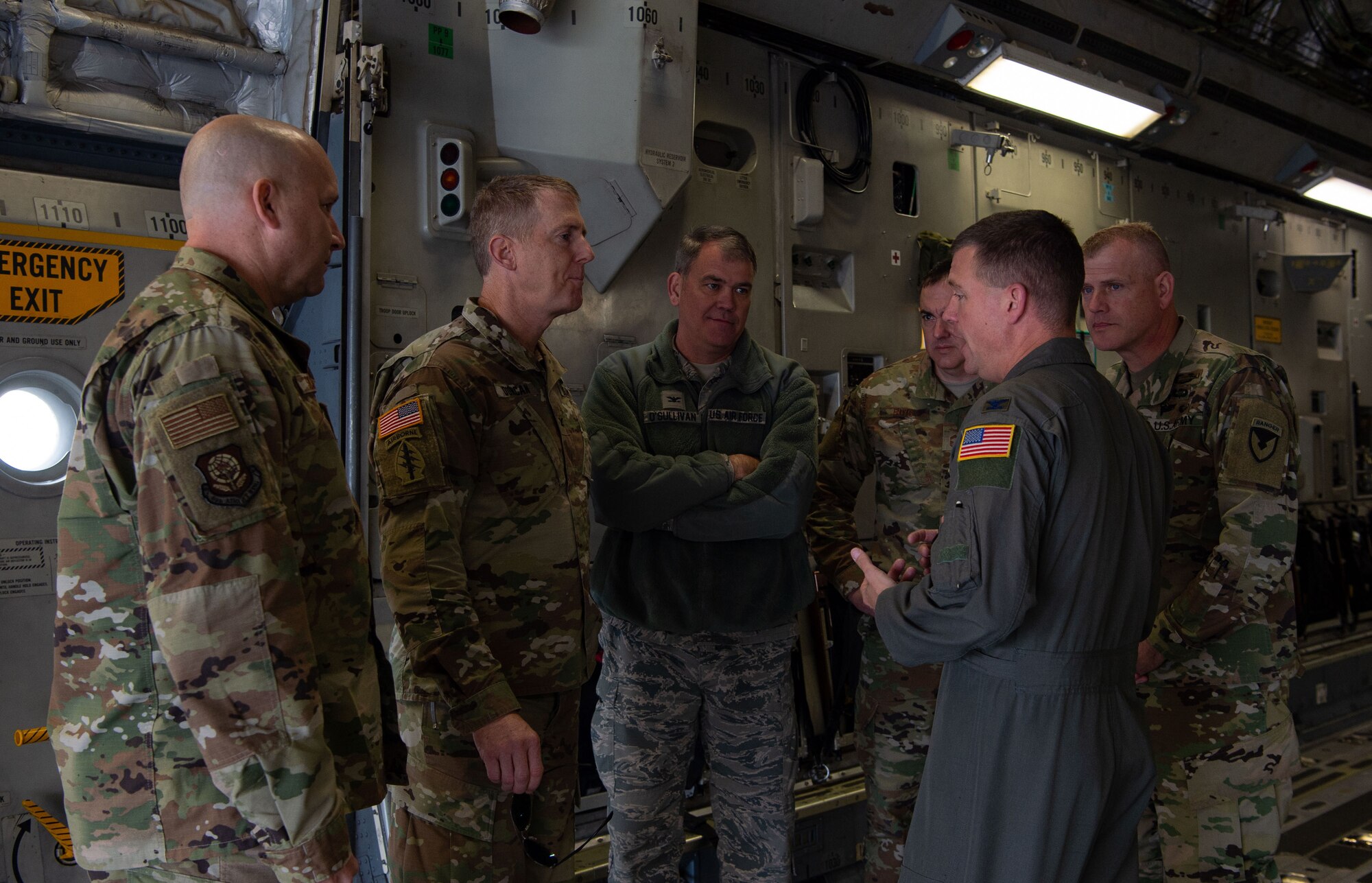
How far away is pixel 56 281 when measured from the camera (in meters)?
2.31

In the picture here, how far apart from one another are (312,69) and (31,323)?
1010mm

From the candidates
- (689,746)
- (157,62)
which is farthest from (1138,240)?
(157,62)

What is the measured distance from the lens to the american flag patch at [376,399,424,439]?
1.62m

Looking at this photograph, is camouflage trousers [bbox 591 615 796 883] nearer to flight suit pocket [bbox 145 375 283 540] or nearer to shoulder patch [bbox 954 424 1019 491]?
shoulder patch [bbox 954 424 1019 491]

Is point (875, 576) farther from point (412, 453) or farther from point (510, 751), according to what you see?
point (412, 453)

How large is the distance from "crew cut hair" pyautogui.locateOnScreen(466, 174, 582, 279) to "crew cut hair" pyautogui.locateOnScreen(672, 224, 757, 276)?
0.55 metres

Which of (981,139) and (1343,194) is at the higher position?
(1343,194)

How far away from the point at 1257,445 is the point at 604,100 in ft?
6.71

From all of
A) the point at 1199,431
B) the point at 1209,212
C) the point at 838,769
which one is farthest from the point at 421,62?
the point at 1209,212

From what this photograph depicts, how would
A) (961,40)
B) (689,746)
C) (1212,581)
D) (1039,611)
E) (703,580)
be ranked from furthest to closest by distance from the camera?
A: (961,40), (689,746), (703,580), (1212,581), (1039,611)

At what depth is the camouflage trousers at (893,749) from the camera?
2.50m

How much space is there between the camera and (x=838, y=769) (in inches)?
127

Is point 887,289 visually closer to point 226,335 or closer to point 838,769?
point 838,769

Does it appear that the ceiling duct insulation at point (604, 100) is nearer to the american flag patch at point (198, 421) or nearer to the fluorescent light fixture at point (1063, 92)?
the fluorescent light fixture at point (1063, 92)
